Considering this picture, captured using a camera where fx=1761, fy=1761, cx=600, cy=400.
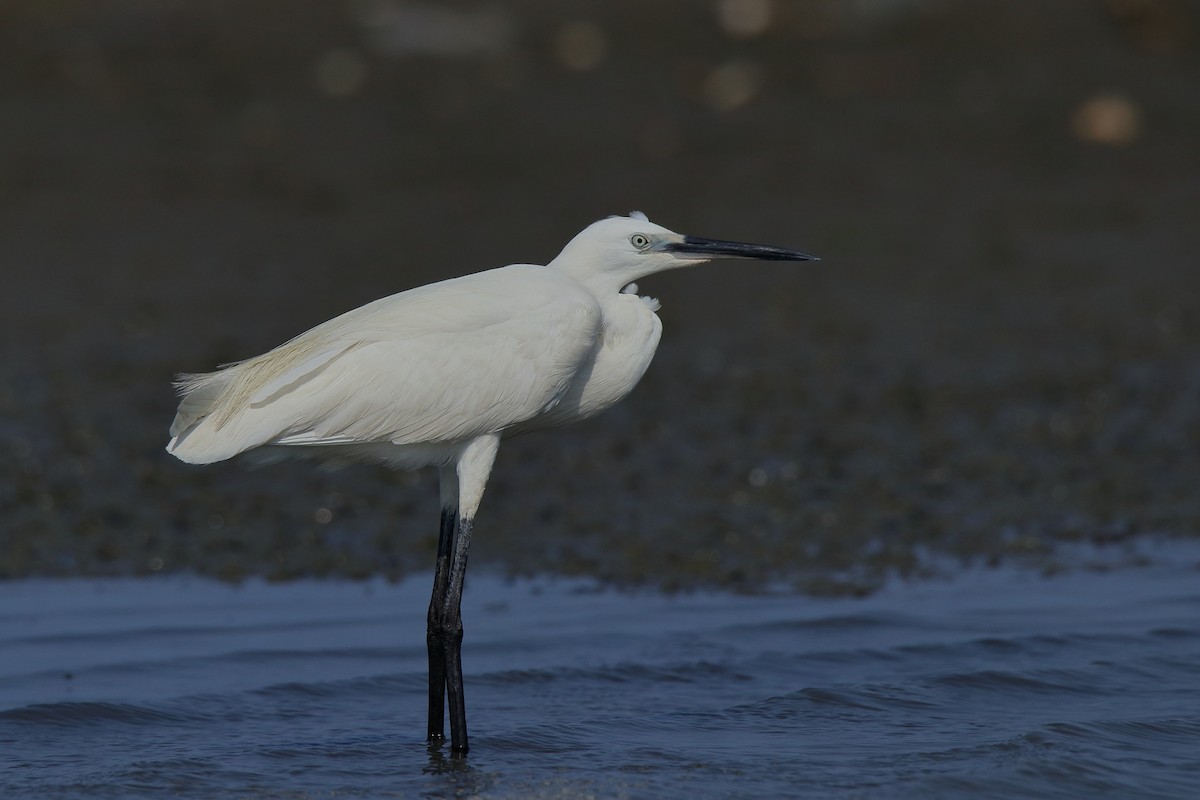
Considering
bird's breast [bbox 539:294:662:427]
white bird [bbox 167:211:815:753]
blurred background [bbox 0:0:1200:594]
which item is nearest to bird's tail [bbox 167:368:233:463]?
white bird [bbox 167:211:815:753]

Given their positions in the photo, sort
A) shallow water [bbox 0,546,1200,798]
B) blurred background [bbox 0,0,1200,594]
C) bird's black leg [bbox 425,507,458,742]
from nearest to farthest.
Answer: shallow water [bbox 0,546,1200,798] < bird's black leg [bbox 425,507,458,742] < blurred background [bbox 0,0,1200,594]

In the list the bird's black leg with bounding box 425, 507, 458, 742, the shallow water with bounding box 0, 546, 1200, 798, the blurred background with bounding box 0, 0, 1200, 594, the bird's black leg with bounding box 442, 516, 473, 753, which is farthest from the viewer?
the blurred background with bounding box 0, 0, 1200, 594

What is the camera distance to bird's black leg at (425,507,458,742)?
6.15 metres

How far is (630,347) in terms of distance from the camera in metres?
6.01

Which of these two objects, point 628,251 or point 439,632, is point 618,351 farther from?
point 439,632

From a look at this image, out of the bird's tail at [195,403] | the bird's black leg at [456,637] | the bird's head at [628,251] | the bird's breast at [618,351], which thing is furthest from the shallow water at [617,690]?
the bird's head at [628,251]

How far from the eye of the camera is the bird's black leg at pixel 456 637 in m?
5.95

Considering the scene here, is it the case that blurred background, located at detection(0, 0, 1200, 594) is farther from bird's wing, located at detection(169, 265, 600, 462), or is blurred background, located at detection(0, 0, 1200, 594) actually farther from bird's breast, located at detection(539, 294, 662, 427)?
bird's wing, located at detection(169, 265, 600, 462)

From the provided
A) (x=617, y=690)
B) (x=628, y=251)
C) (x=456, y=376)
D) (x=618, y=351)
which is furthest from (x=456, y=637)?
(x=628, y=251)

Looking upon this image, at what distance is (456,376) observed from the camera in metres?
5.79

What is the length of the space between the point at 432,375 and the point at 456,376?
81 millimetres

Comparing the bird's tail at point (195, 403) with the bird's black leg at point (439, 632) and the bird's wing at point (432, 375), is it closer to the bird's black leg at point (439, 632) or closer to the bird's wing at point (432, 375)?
the bird's wing at point (432, 375)

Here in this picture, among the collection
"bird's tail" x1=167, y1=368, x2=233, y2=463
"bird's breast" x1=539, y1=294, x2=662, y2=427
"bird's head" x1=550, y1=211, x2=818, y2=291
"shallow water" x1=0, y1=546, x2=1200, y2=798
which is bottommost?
"shallow water" x1=0, y1=546, x2=1200, y2=798

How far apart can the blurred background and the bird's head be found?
2020mm
